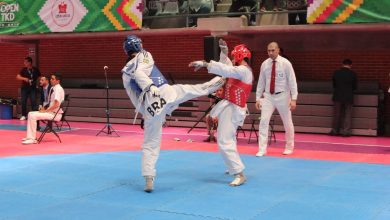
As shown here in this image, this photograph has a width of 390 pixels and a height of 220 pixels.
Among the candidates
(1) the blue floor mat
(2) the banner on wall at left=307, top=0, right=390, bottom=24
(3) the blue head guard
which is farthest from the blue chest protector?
(2) the banner on wall at left=307, top=0, right=390, bottom=24

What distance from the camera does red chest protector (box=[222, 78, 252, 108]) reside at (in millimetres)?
6723

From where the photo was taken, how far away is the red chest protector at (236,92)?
672 cm

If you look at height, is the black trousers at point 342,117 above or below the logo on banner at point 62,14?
below

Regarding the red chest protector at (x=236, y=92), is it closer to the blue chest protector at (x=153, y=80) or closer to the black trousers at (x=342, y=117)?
the blue chest protector at (x=153, y=80)

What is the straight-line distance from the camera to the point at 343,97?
12086 millimetres

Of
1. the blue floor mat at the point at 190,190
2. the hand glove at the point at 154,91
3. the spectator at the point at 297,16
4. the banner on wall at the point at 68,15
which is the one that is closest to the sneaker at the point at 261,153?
the blue floor mat at the point at 190,190

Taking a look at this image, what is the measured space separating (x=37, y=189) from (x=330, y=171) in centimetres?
430

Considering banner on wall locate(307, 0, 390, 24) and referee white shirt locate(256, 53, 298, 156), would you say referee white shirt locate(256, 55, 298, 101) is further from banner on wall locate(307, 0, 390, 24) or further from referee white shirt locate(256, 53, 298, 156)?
banner on wall locate(307, 0, 390, 24)

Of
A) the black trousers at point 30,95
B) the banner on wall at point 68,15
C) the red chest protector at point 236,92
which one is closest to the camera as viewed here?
the red chest protector at point 236,92

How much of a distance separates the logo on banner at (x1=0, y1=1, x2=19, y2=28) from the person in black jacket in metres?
9.33

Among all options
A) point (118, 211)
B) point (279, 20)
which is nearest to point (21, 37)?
point (279, 20)

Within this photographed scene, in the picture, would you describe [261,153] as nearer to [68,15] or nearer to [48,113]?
[48,113]

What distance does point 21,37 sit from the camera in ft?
50.2

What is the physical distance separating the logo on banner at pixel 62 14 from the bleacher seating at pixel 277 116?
2.45 m
